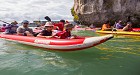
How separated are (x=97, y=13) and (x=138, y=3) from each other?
6.39m

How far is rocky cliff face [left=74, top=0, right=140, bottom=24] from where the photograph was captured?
31.3 metres

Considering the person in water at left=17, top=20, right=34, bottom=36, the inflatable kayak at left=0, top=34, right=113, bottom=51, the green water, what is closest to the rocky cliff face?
the person in water at left=17, top=20, right=34, bottom=36

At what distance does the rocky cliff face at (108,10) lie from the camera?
31.3 metres

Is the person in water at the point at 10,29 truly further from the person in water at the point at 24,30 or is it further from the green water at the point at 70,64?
the green water at the point at 70,64

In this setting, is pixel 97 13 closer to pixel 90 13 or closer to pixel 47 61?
pixel 90 13

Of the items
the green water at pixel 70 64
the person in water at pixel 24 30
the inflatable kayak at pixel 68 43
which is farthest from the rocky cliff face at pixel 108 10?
the inflatable kayak at pixel 68 43

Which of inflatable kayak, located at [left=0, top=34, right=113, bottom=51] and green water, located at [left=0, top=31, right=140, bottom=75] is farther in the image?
inflatable kayak, located at [left=0, top=34, right=113, bottom=51]

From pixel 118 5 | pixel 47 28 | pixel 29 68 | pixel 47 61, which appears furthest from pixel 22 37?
pixel 118 5

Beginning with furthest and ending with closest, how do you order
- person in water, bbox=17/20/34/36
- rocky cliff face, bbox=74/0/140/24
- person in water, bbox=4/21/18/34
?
1. rocky cliff face, bbox=74/0/140/24
2. person in water, bbox=4/21/18/34
3. person in water, bbox=17/20/34/36

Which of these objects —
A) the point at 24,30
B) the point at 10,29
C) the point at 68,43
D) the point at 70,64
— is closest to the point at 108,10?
the point at 10,29

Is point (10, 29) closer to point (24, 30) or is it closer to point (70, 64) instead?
point (24, 30)

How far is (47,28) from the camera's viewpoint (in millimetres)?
10734

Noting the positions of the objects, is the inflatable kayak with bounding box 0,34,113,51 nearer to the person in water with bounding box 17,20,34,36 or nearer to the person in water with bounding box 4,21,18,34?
the person in water with bounding box 17,20,34,36

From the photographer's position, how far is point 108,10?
3275cm
